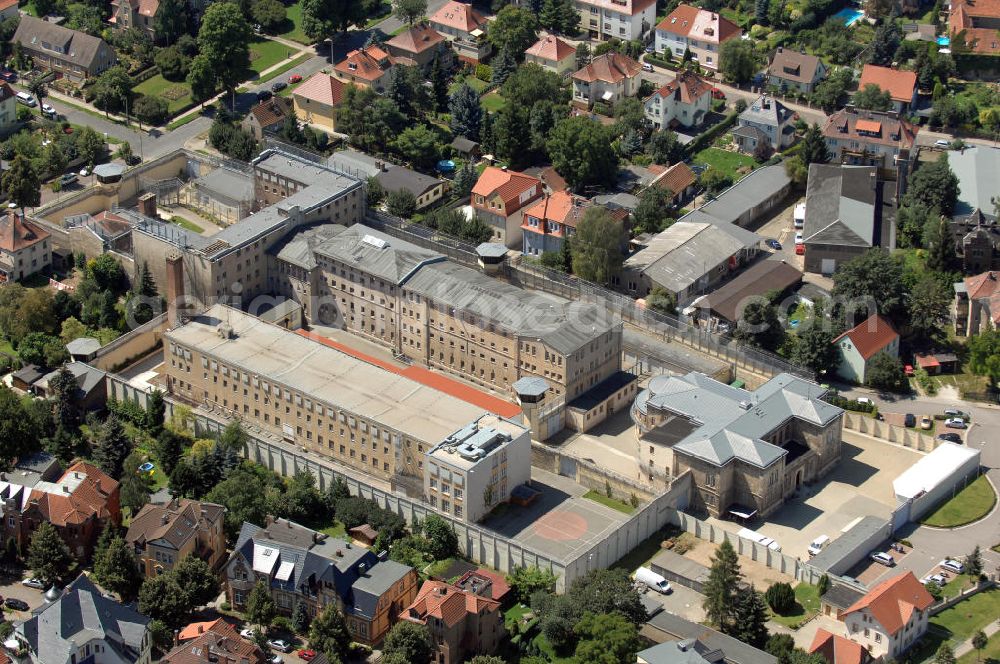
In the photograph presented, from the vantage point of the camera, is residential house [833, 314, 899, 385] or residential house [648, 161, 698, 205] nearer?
residential house [833, 314, 899, 385]

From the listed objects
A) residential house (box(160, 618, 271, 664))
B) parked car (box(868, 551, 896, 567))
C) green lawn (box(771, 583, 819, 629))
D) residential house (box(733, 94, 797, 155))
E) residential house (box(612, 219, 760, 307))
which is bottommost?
green lawn (box(771, 583, 819, 629))

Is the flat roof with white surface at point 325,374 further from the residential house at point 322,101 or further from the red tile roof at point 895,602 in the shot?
the residential house at point 322,101

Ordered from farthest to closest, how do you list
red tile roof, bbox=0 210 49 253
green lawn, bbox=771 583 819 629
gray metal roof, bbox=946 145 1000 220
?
gray metal roof, bbox=946 145 1000 220 < red tile roof, bbox=0 210 49 253 < green lawn, bbox=771 583 819 629

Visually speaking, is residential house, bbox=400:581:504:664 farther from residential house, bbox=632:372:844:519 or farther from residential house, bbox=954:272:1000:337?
residential house, bbox=954:272:1000:337

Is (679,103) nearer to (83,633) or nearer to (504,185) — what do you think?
(504,185)

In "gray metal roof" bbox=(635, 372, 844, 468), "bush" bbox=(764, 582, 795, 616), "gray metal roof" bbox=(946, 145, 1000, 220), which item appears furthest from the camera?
"gray metal roof" bbox=(946, 145, 1000, 220)

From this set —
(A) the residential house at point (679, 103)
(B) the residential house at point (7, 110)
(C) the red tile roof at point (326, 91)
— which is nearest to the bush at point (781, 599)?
(A) the residential house at point (679, 103)

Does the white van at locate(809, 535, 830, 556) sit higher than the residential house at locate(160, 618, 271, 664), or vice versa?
the residential house at locate(160, 618, 271, 664)

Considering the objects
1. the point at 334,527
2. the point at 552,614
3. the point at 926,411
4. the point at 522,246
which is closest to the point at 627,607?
the point at 552,614

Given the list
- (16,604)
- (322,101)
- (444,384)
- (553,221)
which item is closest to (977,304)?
(553,221)

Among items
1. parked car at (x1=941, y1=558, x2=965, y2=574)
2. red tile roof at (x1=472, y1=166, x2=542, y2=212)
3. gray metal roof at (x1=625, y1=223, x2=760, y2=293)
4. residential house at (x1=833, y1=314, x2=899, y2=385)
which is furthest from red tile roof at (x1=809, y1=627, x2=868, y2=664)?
red tile roof at (x1=472, y1=166, x2=542, y2=212)
